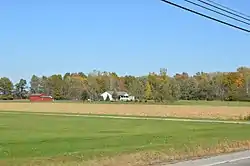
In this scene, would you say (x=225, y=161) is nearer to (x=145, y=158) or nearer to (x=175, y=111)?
(x=145, y=158)

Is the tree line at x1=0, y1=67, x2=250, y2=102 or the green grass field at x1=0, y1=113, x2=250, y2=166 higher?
the tree line at x1=0, y1=67, x2=250, y2=102

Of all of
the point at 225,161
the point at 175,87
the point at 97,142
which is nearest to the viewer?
the point at 225,161

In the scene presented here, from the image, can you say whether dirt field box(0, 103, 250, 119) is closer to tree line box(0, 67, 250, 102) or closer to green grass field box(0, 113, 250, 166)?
green grass field box(0, 113, 250, 166)

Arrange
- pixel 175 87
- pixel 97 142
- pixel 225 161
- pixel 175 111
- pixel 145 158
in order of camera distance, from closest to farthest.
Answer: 1. pixel 225 161
2. pixel 145 158
3. pixel 97 142
4. pixel 175 111
5. pixel 175 87

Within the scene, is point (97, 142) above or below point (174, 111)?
below

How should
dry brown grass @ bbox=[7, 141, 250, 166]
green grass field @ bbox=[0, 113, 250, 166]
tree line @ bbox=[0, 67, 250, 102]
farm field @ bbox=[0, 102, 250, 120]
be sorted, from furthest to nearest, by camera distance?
tree line @ bbox=[0, 67, 250, 102]
farm field @ bbox=[0, 102, 250, 120]
green grass field @ bbox=[0, 113, 250, 166]
dry brown grass @ bbox=[7, 141, 250, 166]

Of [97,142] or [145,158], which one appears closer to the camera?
[145,158]

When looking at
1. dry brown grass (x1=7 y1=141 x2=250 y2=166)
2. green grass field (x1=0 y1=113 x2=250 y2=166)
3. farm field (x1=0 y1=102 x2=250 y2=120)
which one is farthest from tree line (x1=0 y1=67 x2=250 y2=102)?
dry brown grass (x1=7 y1=141 x2=250 y2=166)

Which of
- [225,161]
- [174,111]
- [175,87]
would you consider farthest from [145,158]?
[175,87]

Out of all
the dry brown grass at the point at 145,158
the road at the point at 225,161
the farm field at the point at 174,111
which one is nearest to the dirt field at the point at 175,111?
the farm field at the point at 174,111

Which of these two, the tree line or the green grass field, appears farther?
the tree line

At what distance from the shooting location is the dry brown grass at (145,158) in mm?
15148

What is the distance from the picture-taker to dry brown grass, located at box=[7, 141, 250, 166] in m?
15.1

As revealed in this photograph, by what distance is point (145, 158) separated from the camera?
54.4 ft
